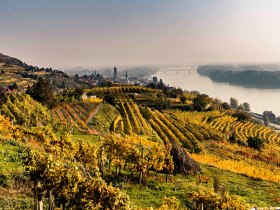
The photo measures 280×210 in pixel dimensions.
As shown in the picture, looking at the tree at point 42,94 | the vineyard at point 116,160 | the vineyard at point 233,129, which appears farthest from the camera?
the vineyard at point 233,129

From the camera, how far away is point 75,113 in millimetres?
60594

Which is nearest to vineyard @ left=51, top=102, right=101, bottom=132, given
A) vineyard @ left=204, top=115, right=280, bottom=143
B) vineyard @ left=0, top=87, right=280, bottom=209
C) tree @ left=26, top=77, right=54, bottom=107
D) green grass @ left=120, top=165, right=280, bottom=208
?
vineyard @ left=0, top=87, right=280, bottom=209

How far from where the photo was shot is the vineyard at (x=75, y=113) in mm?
53094

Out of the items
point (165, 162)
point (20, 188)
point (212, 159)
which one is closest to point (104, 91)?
point (212, 159)

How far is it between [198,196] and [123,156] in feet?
30.3

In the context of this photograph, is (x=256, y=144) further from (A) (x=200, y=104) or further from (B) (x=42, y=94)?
(B) (x=42, y=94)

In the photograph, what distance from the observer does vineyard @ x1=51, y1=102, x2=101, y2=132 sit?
2090 inches

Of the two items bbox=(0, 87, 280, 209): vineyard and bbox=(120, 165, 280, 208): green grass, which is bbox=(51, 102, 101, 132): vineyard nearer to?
bbox=(0, 87, 280, 209): vineyard

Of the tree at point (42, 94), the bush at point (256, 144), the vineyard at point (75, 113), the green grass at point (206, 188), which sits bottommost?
the bush at point (256, 144)

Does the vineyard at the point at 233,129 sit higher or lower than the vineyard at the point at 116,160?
lower

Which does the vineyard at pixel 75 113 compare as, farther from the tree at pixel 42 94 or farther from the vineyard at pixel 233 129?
the vineyard at pixel 233 129

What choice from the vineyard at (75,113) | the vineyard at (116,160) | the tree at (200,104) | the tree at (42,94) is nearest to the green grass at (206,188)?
the vineyard at (116,160)

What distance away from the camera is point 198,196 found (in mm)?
16109

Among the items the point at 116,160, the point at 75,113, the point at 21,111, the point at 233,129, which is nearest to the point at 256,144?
the point at 233,129
